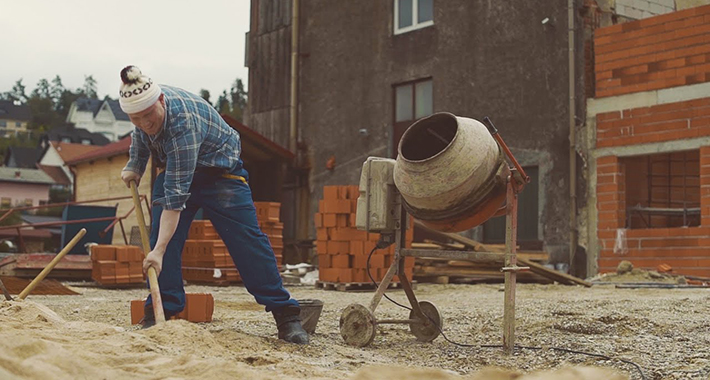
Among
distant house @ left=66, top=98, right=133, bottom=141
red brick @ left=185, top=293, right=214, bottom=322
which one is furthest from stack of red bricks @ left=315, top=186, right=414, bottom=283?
distant house @ left=66, top=98, right=133, bottom=141

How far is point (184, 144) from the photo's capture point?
512 cm

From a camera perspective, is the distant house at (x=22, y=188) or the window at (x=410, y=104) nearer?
the window at (x=410, y=104)

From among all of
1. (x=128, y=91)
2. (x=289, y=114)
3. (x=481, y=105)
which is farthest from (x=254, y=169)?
(x=128, y=91)

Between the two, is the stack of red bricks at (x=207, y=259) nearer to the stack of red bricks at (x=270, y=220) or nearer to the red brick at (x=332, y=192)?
the stack of red bricks at (x=270, y=220)

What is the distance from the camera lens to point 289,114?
792 inches

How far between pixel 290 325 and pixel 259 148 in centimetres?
1411

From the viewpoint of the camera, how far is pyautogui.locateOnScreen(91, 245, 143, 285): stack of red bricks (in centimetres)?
1303

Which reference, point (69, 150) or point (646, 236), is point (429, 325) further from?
point (69, 150)

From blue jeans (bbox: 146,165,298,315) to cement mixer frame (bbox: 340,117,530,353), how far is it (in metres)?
0.52

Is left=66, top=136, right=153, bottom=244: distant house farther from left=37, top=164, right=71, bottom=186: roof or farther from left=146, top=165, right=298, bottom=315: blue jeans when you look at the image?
left=37, top=164, right=71, bottom=186: roof

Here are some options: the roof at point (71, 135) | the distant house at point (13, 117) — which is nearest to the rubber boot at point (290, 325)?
the roof at point (71, 135)

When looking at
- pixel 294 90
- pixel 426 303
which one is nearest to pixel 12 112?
pixel 294 90

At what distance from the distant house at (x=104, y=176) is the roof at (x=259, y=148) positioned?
25.5ft

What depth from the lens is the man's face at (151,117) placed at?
5.03m
